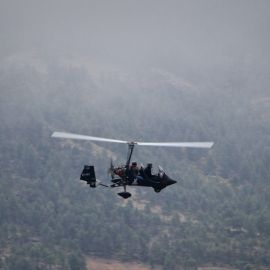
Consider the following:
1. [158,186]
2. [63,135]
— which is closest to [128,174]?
[158,186]

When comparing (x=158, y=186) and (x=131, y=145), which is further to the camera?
(x=158, y=186)

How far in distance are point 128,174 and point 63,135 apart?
11.1 metres

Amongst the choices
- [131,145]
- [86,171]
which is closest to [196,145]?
[131,145]

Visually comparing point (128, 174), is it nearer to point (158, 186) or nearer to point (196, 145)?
point (158, 186)

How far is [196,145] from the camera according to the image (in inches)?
3617

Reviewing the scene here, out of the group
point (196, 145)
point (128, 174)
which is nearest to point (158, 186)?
point (128, 174)

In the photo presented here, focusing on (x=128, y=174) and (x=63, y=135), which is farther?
(x=128, y=174)

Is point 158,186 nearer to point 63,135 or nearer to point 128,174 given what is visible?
point 128,174

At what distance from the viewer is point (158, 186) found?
104m

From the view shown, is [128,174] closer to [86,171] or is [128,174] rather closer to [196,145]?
[86,171]

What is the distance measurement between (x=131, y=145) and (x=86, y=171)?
10494 millimetres

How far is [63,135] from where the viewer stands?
94625mm

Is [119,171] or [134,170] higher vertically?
[134,170]

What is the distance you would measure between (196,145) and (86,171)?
59.6 ft
